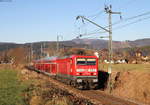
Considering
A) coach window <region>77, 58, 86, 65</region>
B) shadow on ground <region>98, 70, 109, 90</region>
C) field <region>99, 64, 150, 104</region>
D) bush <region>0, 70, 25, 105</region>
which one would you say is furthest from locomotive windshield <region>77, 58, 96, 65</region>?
bush <region>0, 70, 25, 105</region>

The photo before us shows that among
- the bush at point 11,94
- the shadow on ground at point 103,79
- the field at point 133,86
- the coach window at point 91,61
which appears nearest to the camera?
the bush at point 11,94

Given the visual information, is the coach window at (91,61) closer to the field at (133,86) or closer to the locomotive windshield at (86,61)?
the locomotive windshield at (86,61)

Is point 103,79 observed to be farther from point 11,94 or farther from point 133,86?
point 11,94

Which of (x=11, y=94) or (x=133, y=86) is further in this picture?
(x=133, y=86)

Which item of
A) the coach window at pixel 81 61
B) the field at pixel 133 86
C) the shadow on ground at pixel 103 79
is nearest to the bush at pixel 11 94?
the coach window at pixel 81 61

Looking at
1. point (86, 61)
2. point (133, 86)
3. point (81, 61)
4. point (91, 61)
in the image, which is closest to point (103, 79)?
point (91, 61)

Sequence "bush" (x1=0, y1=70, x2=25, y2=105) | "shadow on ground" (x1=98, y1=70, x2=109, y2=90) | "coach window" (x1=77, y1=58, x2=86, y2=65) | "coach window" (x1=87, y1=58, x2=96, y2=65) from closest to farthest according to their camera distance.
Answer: "bush" (x1=0, y1=70, x2=25, y2=105) → "coach window" (x1=77, y1=58, x2=86, y2=65) → "coach window" (x1=87, y1=58, x2=96, y2=65) → "shadow on ground" (x1=98, y1=70, x2=109, y2=90)

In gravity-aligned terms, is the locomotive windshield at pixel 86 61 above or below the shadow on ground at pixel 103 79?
above

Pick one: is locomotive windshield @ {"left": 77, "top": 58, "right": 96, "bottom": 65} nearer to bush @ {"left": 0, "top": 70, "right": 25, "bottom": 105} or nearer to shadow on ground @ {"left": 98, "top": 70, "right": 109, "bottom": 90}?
shadow on ground @ {"left": 98, "top": 70, "right": 109, "bottom": 90}

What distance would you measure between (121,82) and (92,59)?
13.0ft

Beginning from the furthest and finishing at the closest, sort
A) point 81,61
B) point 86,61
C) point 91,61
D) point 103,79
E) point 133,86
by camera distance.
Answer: point 103,79
point 91,61
point 86,61
point 81,61
point 133,86

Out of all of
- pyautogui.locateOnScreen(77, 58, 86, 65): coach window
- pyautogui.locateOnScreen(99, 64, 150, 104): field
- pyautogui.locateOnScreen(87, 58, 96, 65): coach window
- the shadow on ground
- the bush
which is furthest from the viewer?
the shadow on ground

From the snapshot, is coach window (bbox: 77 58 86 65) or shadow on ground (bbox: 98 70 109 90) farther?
shadow on ground (bbox: 98 70 109 90)

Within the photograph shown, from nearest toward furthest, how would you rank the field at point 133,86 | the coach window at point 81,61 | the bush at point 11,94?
1. the bush at point 11,94
2. the field at point 133,86
3. the coach window at point 81,61
